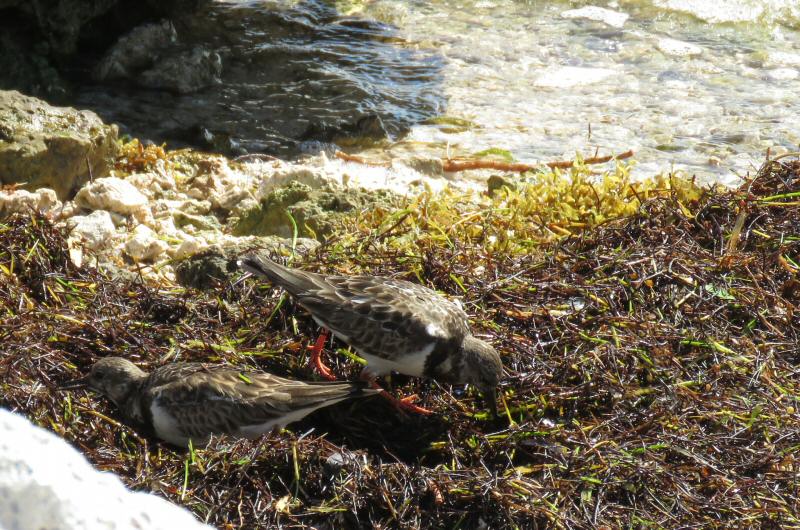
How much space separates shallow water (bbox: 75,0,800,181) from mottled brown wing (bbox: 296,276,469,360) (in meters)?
3.48

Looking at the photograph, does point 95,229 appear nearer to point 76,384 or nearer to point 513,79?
point 76,384

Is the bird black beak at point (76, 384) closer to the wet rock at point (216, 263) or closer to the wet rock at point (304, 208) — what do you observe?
the wet rock at point (216, 263)

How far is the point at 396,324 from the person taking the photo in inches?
149

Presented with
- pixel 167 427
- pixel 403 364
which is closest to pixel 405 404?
pixel 403 364

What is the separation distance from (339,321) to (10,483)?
2878 millimetres

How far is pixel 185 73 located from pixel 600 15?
4.76 m

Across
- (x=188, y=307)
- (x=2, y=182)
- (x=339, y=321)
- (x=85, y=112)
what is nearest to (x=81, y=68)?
(x=85, y=112)

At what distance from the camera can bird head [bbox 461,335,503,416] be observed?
12.1ft

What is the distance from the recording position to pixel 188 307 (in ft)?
14.0

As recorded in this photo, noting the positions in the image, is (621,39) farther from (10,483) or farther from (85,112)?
(10,483)

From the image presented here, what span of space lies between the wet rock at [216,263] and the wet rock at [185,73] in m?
4.00

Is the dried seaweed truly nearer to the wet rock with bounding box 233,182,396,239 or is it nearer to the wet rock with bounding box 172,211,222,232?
the wet rock with bounding box 233,182,396,239

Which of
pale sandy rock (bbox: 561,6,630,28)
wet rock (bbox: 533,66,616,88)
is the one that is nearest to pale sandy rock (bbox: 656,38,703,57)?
pale sandy rock (bbox: 561,6,630,28)

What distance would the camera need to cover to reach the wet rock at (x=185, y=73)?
8422 mm
